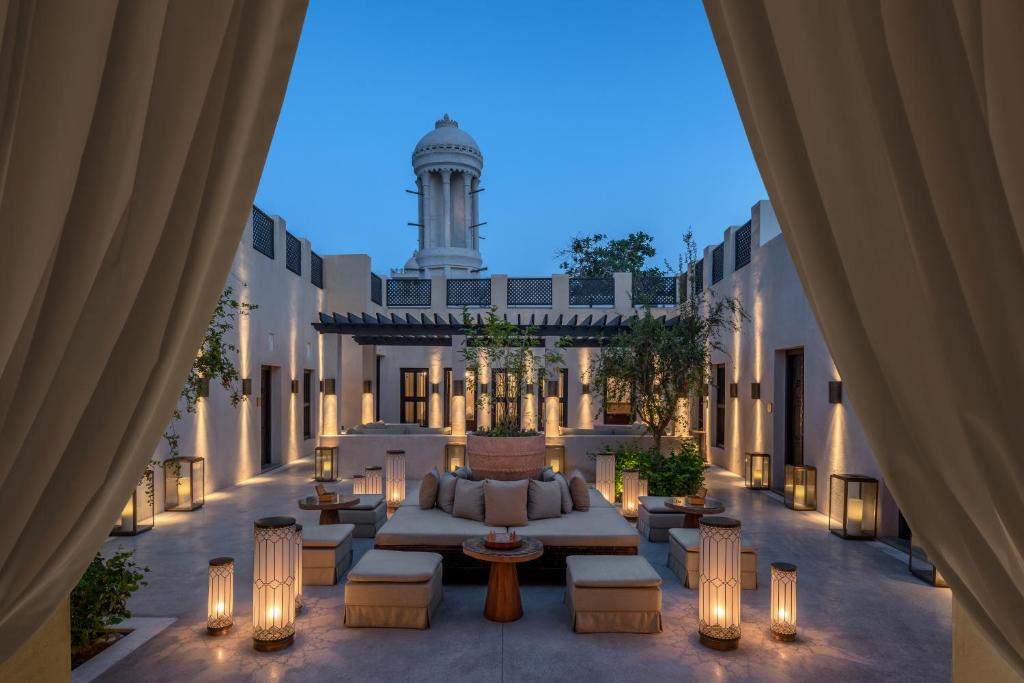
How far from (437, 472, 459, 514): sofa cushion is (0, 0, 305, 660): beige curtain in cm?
517

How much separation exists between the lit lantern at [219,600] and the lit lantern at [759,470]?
27.3ft

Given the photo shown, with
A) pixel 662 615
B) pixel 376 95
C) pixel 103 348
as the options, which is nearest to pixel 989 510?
pixel 103 348

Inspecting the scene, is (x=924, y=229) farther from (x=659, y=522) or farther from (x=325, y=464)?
(x=325, y=464)

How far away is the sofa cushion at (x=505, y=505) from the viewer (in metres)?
6.08

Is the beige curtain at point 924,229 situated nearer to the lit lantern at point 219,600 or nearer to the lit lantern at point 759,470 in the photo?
the lit lantern at point 219,600

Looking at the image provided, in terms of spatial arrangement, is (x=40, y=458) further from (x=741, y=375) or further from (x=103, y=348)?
(x=741, y=375)

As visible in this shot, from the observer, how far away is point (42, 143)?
125 cm

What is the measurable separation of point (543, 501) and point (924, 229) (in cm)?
539

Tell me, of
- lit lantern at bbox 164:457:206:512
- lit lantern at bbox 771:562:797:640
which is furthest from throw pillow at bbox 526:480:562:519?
lit lantern at bbox 164:457:206:512

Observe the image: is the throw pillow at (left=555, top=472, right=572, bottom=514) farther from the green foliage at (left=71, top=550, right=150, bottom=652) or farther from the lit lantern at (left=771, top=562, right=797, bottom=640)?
the green foliage at (left=71, top=550, right=150, bottom=652)

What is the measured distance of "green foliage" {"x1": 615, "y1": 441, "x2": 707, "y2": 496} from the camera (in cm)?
892

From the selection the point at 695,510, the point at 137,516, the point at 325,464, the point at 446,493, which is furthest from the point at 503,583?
the point at 325,464

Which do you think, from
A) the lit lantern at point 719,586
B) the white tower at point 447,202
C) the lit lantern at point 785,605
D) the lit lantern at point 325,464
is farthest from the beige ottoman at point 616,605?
the white tower at point 447,202

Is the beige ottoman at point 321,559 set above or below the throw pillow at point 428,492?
below
